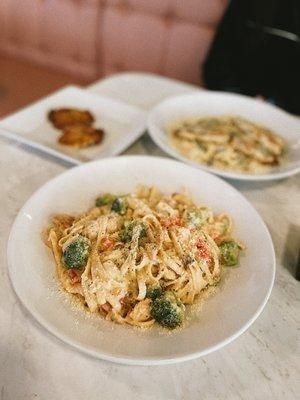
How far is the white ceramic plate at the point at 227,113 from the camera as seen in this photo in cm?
193

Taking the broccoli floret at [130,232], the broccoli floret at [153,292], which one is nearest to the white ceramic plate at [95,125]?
the broccoli floret at [130,232]

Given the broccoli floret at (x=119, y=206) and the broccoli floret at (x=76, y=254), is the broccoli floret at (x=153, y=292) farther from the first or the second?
the broccoli floret at (x=119, y=206)

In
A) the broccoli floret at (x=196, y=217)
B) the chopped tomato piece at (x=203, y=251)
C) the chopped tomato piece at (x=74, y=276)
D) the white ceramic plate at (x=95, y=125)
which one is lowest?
the white ceramic plate at (x=95, y=125)

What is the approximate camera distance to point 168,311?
3.73 ft

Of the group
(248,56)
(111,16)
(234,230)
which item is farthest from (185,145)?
(111,16)

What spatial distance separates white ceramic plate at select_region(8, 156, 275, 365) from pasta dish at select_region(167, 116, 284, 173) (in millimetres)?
246

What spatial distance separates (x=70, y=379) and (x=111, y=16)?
294 centimetres

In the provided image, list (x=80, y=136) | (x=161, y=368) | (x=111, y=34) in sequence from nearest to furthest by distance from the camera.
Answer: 1. (x=161, y=368)
2. (x=80, y=136)
3. (x=111, y=34)

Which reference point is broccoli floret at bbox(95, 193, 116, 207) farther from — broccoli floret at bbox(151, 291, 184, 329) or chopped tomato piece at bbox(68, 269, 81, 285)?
broccoli floret at bbox(151, 291, 184, 329)

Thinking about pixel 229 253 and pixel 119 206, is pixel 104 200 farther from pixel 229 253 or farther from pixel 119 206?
pixel 229 253

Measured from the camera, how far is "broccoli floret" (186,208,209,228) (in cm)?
141

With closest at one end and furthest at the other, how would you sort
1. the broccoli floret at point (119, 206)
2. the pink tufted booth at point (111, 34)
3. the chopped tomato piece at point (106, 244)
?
the chopped tomato piece at point (106, 244), the broccoli floret at point (119, 206), the pink tufted booth at point (111, 34)

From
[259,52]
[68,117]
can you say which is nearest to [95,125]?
[68,117]

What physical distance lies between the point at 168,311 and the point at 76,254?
0.32 metres
